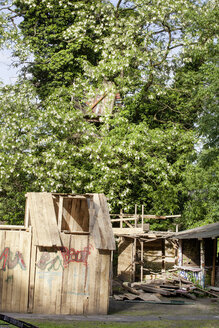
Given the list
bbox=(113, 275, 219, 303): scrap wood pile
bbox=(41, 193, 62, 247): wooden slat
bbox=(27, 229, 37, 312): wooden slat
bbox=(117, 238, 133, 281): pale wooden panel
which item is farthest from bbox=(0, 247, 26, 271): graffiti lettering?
bbox=(117, 238, 133, 281): pale wooden panel

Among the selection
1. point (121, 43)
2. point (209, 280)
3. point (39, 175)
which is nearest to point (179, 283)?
point (209, 280)

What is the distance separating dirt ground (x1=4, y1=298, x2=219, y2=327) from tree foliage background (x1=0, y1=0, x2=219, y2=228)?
10.0 m

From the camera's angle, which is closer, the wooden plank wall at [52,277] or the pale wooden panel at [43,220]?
the wooden plank wall at [52,277]

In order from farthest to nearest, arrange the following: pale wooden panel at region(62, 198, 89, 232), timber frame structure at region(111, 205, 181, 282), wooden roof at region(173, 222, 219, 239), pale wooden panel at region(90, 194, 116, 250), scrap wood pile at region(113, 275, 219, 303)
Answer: timber frame structure at region(111, 205, 181, 282) → wooden roof at region(173, 222, 219, 239) → pale wooden panel at region(62, 198, 89, 232) → scrap wood pile at region(113, 275, 219, 303) → pale wooden panel at region(90, 194, 116, 250)

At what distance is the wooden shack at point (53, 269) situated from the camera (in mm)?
13539

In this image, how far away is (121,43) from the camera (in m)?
32.8

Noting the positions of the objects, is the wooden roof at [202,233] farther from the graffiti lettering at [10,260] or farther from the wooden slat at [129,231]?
the graffiti lettering at [10,260]

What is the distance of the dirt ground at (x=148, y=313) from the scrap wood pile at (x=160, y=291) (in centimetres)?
110

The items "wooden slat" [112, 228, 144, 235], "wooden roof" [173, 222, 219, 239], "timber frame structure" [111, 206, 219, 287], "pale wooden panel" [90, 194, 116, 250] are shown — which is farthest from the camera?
"wooden slat" [112, 228, 144, 235]

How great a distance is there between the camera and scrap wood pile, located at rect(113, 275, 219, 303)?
19141 mm

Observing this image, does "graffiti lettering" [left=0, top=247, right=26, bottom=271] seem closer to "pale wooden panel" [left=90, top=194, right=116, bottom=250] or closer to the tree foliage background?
"pale wooden panel" [left=90, top=194, right=116, bottom=250]

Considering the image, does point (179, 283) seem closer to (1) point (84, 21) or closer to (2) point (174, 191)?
(2) point (174, 191)

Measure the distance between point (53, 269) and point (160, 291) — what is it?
871 cm

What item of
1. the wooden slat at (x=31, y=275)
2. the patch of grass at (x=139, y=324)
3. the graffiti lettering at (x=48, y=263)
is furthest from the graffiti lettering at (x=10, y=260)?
the patch of grass at (x=139, y=324)
